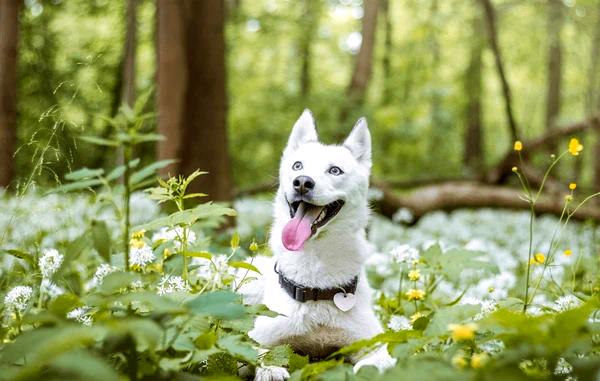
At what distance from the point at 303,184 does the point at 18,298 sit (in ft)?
4.74

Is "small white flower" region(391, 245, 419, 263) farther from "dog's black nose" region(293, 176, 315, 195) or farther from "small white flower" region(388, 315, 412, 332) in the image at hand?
"dog's black nose" region(293, 176, 315, 195)

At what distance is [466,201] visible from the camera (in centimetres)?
1324

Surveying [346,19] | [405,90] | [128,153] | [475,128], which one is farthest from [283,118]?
[346,19]

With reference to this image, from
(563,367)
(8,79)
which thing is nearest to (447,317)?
(563,367)

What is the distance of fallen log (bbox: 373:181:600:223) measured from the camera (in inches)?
465

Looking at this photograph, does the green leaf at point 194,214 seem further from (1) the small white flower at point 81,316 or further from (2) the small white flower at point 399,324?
(2) the small white flower at point 399,324

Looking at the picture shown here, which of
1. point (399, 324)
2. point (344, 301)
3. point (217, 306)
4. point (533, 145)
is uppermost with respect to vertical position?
point (217, 306)

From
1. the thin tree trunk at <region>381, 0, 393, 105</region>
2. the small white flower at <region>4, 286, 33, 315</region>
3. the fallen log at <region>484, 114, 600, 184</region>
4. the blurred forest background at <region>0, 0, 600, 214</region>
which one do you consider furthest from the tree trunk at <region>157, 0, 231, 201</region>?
the thin tree trunk at <region>381, 0, 393, 105</region>

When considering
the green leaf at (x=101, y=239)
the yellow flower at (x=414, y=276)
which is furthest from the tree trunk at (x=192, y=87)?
the green leaf at (x=101, y=239)

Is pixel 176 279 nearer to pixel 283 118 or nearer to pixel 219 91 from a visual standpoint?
pixel 219 91

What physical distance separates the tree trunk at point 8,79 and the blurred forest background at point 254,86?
2 cm

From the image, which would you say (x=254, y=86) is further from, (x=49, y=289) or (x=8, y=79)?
(x=49, y=289)

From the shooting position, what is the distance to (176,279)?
314 cm

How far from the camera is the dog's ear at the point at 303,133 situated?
3.89 m
